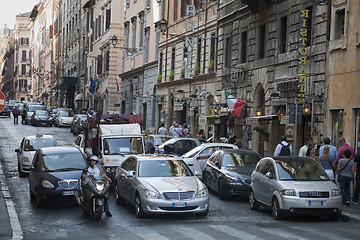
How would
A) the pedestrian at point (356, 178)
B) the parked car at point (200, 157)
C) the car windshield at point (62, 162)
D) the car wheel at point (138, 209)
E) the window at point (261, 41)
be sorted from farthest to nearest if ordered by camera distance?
the window at point (261, 41) → the parked car at point (200, 157) → the car windshield at point (62, 162) → the pedestrian at point (356, 178) → the car wheel at point (138, 209)

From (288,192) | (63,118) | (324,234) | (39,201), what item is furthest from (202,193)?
(63,118)

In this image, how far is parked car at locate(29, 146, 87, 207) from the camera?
1783 cm

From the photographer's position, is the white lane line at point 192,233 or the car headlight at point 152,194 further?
the car headlight at point 152,194

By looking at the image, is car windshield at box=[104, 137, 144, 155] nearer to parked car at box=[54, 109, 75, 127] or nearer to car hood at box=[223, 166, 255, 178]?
car hood at box=[223, 166, 255, 178]

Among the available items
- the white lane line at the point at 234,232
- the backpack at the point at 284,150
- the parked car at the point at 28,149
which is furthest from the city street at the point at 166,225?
the parked car at the point at 28,149

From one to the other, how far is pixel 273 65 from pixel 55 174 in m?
14.9

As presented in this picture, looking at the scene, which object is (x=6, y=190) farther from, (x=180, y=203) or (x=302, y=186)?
(x=302, y=186)

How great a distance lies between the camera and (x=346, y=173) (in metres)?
18.6

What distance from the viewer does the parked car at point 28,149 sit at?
2553 centimetres

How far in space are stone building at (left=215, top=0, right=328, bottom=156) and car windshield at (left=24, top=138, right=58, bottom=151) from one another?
28.3 ft

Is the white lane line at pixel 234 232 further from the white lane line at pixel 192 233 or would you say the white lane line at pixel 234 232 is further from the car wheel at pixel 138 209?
the car wheel at pixel 138 209

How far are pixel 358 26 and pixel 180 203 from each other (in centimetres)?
1149

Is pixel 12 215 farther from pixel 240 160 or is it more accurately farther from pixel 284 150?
pixel 284 150

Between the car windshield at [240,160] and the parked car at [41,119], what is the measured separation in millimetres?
41643
